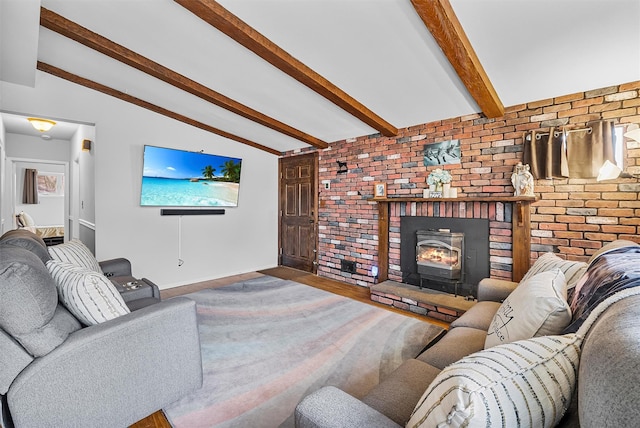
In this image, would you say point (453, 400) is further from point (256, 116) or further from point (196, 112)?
point (196, 112)

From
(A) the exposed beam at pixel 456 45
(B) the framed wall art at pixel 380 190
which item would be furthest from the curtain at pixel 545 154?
(B) the framed wall art at pixel 380 190

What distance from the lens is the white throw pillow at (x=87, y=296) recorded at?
150 cm

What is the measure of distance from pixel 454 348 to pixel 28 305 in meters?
1.99

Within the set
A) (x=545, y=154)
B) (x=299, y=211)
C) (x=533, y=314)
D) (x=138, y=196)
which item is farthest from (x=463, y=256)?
(x=138, y=196)

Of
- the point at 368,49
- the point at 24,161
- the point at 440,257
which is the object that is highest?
the point at 368,49

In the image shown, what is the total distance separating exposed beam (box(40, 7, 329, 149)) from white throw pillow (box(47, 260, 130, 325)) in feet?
7.12

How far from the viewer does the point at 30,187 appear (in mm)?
6852

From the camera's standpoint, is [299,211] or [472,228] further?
[299,211]

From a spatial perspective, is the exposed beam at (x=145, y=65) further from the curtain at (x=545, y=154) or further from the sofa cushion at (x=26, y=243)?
the curtain at (x=545, y=154)

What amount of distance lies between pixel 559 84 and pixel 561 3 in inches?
41.7

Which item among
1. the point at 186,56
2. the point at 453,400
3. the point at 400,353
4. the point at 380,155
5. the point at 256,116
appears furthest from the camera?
the point at 380,155

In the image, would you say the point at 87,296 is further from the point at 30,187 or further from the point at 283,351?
the point at 30,187

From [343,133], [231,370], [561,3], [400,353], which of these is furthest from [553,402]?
[343,133]

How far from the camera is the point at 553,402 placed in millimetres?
686
